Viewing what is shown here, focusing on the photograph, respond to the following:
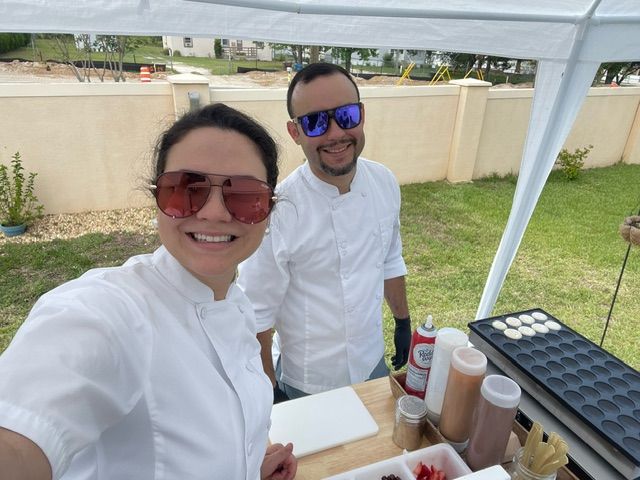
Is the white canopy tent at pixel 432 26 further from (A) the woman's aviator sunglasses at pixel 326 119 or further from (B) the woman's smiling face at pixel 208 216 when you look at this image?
(B) the woman's smiling face at pixel 208 216

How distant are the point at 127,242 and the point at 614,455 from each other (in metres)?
5.02

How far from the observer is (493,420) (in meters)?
1.07

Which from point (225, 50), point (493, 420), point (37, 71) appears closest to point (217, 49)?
point (225, 50)

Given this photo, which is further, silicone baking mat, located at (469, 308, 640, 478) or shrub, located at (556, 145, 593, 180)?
shrub, located at (556, 145, 593, 180)

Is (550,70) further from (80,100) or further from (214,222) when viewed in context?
(80,100)

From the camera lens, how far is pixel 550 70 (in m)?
2.25

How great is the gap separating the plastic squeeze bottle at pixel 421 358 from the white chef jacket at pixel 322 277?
0.47 meters

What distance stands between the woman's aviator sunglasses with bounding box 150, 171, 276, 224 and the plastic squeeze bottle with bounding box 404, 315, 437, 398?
651mm

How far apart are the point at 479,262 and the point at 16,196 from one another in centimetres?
547

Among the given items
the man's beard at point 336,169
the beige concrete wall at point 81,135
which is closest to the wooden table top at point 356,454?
the man's beard at point 336,169

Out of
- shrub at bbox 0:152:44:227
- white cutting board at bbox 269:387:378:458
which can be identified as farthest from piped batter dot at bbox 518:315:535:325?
shrub at bbox 0:152:44:227

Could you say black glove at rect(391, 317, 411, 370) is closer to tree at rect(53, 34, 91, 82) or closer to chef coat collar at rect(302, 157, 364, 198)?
chef coat collar at rect(302, 157, 364, 198)

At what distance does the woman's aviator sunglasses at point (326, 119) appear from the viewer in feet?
5.34

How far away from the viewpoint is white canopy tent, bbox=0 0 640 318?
1634 mm
